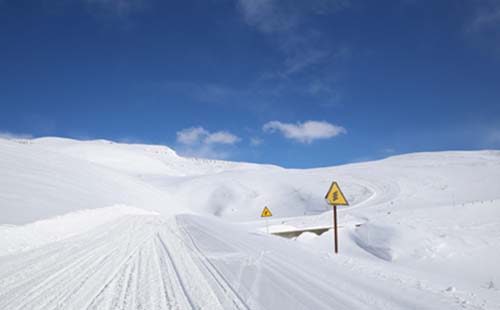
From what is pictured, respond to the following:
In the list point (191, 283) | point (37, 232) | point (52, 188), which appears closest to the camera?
point (191, 283)

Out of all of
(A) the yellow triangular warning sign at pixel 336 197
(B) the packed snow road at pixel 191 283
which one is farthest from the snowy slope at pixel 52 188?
(A) the yellow triangular warning sign at pixel 336 197

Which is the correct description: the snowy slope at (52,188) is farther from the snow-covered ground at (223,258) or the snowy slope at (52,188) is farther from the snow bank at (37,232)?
the snow bank at (37,232)

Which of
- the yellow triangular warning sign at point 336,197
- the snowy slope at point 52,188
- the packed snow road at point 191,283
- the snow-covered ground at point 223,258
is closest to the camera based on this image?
the packed snow road at point 191,283

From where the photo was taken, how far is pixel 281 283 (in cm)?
533

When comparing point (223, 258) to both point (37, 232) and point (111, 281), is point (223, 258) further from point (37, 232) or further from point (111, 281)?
point (37, 232)

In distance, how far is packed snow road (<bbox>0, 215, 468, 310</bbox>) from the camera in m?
4.34

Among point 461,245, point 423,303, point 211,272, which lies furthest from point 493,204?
point 211,272

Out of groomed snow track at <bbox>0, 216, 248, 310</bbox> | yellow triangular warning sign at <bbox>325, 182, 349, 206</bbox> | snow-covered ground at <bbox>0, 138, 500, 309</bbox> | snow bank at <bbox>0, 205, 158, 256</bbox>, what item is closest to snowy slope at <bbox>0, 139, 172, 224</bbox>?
snow-covered ground at <bbox>0, 138, 500, 309</bbox>

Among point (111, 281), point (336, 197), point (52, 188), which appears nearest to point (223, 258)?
point (111, 281)

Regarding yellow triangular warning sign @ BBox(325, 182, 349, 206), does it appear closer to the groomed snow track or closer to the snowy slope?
the groomed snow track

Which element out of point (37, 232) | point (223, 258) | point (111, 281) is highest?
point (37, 232)

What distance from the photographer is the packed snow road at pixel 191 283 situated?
4.34 m

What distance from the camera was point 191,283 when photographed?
5.32 m

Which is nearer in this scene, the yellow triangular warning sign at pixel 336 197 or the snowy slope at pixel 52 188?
the yellow triangular warning sign at pixel 336 197
